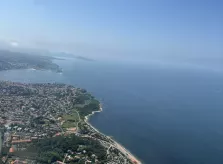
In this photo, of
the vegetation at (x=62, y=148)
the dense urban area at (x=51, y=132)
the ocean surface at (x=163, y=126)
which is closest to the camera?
the vegetation at (x=62, y=148)

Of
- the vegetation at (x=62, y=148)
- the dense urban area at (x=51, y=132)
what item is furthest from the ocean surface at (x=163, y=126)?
the vegetation at (x=62, y=148)

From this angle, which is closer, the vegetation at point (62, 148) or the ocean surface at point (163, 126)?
the vegetation at point (62, 148)

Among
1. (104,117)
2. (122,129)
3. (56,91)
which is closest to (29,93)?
(56,91)

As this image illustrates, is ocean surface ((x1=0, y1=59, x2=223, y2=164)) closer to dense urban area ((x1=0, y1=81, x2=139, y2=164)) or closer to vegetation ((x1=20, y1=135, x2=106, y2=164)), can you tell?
dense urban area ((x1=0, y1=81, x2=139, y2=164))

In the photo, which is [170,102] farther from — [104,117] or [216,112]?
[104,117]

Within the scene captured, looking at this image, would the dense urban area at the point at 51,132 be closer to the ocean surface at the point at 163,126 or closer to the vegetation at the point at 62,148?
the vegetation at the point at 62,148

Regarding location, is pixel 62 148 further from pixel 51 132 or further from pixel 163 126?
pixel 163 126

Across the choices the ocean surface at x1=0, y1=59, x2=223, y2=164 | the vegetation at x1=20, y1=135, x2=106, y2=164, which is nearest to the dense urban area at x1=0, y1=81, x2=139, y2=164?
the vegetation at x1=20, y1=135, x2=106, y2=164

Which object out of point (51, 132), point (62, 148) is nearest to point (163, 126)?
point (51, 132)

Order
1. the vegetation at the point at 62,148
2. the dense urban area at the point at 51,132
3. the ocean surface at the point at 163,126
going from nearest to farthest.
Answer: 1. the vegetation at the point at 62,148
2. the dense urban area at the point at 51,132
3. the ocean surface at the point at 163,126
